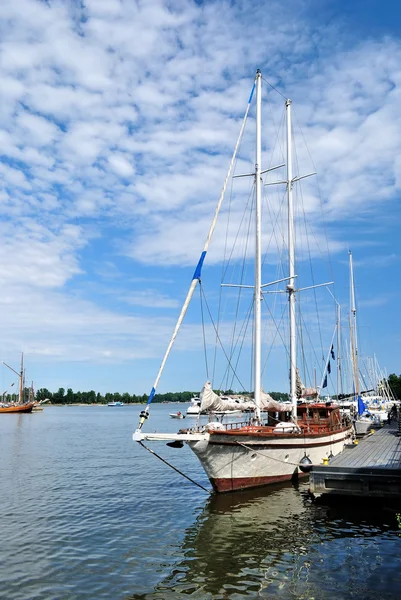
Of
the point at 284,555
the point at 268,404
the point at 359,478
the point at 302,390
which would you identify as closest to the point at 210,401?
the point at 268,404

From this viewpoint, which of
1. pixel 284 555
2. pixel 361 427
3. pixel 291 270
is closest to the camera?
pixel 284 555

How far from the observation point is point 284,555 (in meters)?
14.3

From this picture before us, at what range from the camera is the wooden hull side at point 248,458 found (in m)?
21.0

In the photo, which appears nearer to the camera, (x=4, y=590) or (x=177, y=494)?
(x=4, y=590)

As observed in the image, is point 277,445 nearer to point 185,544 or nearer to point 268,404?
point 268,404

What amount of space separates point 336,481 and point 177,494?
7.92 meters

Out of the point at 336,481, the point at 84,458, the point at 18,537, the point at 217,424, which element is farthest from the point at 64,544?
the point at 84,458

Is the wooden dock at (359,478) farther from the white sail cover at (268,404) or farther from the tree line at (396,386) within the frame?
the tree line at (396,386)

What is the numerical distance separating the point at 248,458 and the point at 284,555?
7.89 meters

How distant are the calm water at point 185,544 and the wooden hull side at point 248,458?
68 cm

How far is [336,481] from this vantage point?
20141 millimetres

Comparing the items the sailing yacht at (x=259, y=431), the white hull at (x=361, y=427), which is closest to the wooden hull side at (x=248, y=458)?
the sailing yacht at (x=259, y=431)

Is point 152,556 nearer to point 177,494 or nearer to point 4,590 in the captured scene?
point 4,590

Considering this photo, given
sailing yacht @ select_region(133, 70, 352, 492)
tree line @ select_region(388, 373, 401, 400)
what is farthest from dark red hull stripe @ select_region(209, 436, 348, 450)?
tree line @ select_region(388, 373, 401, 400)
